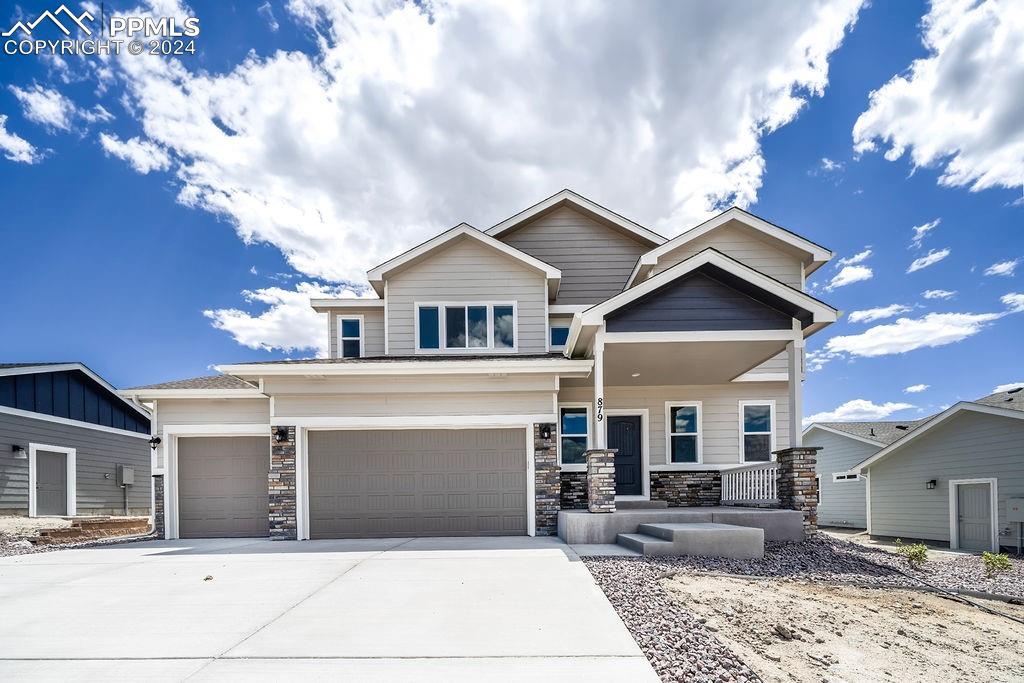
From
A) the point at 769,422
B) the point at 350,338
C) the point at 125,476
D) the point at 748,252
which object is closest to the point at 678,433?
the point at 769,422

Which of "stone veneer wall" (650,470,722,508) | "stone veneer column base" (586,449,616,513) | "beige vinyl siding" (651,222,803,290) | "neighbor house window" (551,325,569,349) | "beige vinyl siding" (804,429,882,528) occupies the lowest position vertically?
"beige vinyl siding" (804,429,882,528)

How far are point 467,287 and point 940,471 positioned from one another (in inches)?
534

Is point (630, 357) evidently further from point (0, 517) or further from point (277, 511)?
point (0, 517)

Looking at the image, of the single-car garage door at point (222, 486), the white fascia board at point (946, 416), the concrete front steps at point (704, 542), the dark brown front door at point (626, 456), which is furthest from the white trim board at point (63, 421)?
the white fascia board at point (946, 416)

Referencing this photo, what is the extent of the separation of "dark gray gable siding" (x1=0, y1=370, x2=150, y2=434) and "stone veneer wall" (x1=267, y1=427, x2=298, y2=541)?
9569mm

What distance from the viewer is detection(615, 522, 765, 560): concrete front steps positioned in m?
8.13

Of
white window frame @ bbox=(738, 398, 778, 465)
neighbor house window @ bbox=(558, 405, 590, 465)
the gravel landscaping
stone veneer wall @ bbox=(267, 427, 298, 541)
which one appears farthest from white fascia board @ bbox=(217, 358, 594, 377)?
white window frame @ bbox=(738, 398, 778, 465)

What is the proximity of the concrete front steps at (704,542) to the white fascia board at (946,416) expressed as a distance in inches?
340

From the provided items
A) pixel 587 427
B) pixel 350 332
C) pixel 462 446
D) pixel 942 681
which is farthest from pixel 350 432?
pixel 942 681

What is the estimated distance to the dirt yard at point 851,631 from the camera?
165 inches

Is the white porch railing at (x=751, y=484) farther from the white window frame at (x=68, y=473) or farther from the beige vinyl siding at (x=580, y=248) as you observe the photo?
the white window frame at (x=68, y=473)

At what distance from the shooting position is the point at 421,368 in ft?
34.9

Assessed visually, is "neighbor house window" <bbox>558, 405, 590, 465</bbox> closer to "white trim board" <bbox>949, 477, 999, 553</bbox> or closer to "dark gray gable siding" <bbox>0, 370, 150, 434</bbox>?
"white trim board" <bbox>949, 477, 999, 553</bbox>

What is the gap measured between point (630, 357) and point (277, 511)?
737 cm
